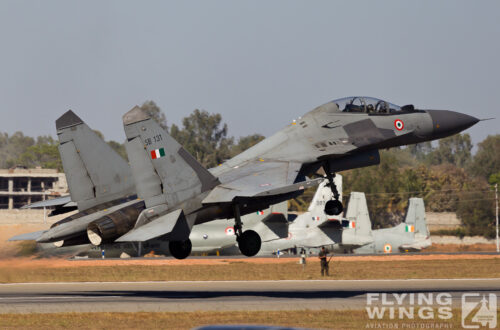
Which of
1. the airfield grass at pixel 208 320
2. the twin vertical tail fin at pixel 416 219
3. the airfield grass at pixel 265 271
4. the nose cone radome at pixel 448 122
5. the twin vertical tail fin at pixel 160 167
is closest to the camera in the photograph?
the airfield grass at pixel 208 320

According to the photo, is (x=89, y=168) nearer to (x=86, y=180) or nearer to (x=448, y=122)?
(x=86, y=180)

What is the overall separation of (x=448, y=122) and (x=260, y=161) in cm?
810

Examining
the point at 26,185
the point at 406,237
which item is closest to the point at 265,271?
the point at 406,237

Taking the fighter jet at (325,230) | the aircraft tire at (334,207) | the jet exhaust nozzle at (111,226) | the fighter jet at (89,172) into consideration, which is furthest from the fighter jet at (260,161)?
the fighter jet at (325,230)

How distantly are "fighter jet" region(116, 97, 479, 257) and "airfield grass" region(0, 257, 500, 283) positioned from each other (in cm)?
1143

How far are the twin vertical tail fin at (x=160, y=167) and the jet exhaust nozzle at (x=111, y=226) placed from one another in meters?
0.80

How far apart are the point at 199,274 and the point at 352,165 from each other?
16.0m

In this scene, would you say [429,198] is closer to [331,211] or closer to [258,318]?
[331,211]

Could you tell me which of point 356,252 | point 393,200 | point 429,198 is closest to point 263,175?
point 356,252

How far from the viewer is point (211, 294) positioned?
30.2m

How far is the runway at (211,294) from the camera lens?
83.5 feet

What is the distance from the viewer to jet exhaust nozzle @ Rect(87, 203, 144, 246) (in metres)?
25.5

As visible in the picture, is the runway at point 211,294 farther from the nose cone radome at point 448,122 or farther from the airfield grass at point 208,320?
the nose cone radome at point 448,122

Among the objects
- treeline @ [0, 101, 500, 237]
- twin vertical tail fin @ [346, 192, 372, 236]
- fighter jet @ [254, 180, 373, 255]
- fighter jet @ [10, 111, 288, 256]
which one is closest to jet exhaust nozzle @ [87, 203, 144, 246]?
fighter jet @ [10, 111, 288, 256]
